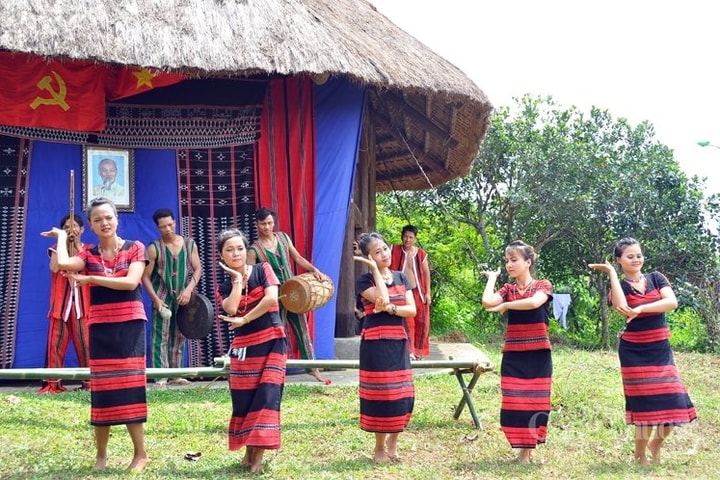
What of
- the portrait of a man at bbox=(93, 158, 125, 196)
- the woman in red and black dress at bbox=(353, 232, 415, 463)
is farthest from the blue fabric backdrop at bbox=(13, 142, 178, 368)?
the woman in red and black dress at bbox=(353, 232, 415, 463)

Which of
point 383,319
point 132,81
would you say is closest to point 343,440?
point 383,319

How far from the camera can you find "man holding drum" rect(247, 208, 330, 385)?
6848 millimetres

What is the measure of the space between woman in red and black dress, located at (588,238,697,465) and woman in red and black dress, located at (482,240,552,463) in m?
0.40

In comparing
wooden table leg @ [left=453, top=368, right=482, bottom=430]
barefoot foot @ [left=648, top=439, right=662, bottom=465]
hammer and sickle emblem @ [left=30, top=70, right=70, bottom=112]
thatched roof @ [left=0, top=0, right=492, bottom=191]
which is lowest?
barefoot foot @ [left=648, top=439, right=662, bottom=465]

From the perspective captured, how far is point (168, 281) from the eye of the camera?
694 cm

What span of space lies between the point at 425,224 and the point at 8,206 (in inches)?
381

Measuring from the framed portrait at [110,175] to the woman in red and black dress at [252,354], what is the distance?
2.96m

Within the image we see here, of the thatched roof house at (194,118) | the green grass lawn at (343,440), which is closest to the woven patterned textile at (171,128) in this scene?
the thatched roof house at (194,118)

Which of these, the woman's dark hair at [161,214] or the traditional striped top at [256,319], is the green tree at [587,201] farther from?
the traditional striped top at [256,319]

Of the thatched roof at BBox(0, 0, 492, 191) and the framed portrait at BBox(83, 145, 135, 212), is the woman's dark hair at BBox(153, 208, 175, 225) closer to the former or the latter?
the framed portrait at BBox(83, 145, 135, 212)

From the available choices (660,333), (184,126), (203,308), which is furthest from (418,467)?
(184,126)

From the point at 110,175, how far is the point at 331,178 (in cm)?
190

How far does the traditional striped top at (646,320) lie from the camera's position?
492cm

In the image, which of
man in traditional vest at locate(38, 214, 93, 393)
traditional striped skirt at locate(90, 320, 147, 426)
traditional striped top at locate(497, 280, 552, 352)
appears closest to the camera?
traditional striped skirt at locate(90, 320, 147, 426)
